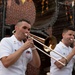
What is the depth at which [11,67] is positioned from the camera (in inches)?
123

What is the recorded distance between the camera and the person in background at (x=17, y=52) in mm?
3023

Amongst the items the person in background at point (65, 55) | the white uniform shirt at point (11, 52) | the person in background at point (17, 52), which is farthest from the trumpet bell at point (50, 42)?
the white uniform shirt at point (11, 52)

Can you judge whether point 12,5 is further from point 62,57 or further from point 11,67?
point 11,67

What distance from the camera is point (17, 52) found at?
3.00 metres

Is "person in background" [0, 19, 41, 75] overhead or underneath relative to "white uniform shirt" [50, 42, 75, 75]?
overhead

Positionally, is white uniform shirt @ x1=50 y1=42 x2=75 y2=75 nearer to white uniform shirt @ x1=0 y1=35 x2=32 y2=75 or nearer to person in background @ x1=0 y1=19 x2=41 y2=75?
person in background @ x1=0 y1=19 x2=41 y2=75

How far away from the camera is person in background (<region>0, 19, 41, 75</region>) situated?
3.02 metres

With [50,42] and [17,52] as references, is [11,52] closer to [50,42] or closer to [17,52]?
[17,52]

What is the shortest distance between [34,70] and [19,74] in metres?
2.80

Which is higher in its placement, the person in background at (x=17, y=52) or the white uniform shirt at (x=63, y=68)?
the person in background at (x=17, y=52)

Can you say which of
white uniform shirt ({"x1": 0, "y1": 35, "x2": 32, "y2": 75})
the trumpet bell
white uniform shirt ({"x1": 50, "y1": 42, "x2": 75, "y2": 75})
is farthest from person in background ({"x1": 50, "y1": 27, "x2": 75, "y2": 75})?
white uniform shirt ({"x1": 0, "y1": 35, "x2": 32, "y2": 75})

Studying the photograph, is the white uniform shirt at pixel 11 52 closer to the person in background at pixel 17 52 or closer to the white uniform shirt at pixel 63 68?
the person in background at pixel 17 52

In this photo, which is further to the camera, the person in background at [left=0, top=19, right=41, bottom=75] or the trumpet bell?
the trumpet bell

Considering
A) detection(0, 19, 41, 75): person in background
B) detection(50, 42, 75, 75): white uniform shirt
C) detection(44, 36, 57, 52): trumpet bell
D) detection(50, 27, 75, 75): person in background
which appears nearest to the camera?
detection(0, 19, 41, 75): person in background
